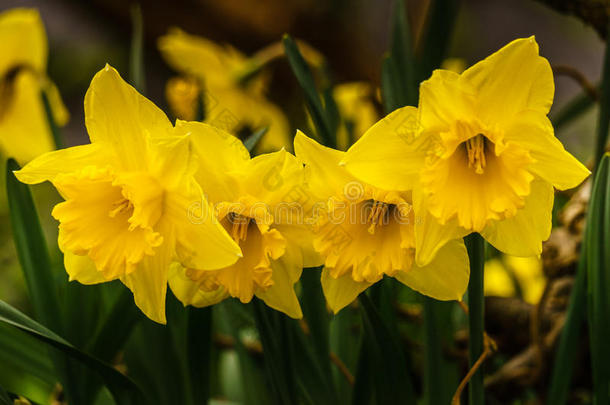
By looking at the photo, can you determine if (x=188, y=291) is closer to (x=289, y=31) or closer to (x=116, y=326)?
(x=116, y=326)

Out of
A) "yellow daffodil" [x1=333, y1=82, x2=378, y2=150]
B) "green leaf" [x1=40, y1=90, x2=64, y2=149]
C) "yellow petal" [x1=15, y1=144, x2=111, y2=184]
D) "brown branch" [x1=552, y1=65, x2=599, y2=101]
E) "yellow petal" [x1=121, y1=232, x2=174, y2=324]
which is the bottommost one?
"yellow petal" [x1=121, y1=232, x2=174, y2=324]

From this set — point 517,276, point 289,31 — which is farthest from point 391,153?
point 289,31

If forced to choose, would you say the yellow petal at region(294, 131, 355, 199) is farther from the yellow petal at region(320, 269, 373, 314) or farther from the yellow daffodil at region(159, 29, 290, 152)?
the yellow daffodil at region(159, 29, 290, 152)

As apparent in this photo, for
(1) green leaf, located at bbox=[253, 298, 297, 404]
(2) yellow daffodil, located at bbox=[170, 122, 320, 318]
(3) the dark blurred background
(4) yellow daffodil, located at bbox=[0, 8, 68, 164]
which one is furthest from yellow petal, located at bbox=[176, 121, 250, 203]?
(3) the dark blurred background

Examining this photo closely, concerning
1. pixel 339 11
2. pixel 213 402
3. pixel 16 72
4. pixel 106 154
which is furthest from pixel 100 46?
pixel 106 154

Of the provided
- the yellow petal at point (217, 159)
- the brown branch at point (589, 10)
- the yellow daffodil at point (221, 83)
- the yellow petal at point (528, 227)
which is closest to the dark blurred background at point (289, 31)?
the yellow daffodil at point (221, 83)
